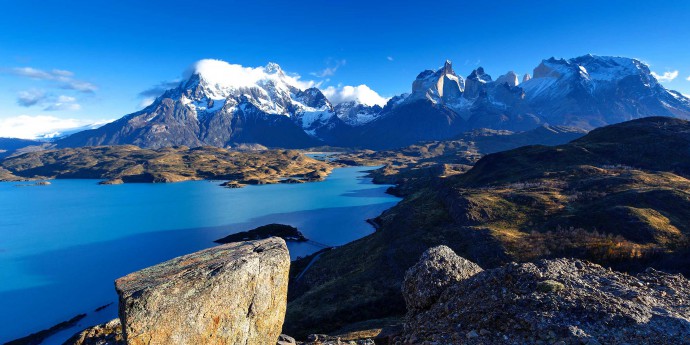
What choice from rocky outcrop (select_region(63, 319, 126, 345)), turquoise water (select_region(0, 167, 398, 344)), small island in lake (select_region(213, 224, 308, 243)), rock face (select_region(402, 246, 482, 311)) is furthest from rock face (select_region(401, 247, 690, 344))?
small island in lake (select_region(213, 224, 308, 243))

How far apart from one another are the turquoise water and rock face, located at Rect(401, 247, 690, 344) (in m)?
72.9

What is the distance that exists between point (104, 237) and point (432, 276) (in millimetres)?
143179

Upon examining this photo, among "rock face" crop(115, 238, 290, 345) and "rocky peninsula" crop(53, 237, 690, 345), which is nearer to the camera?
"rocky peninsula" crop(53, 237, 690, 345)

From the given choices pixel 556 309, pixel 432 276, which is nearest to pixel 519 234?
pixel 432 276

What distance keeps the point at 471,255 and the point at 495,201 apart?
27.5 m

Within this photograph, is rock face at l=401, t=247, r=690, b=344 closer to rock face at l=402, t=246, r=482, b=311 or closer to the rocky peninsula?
the rocky peninsula

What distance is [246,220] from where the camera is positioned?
14500 centimetres

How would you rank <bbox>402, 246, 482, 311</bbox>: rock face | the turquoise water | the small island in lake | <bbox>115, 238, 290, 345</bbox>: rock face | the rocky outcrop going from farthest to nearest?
the small island in lake < the turquoise water < the rocky outcrop < <bbox>402, 246, 482, 311</bbox>: rock face < <bbox>115, 238, 290, 345</bbox>: rock face

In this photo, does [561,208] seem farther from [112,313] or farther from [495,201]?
[112,313]

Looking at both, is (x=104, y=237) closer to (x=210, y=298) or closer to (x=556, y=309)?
(x=210, y=298)

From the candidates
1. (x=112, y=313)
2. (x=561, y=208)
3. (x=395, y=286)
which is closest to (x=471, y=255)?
(x=395, y=286)

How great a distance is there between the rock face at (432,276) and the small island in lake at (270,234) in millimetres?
94535

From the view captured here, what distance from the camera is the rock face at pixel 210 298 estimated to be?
13438 millimetres

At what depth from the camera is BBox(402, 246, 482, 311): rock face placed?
19.8 metres
